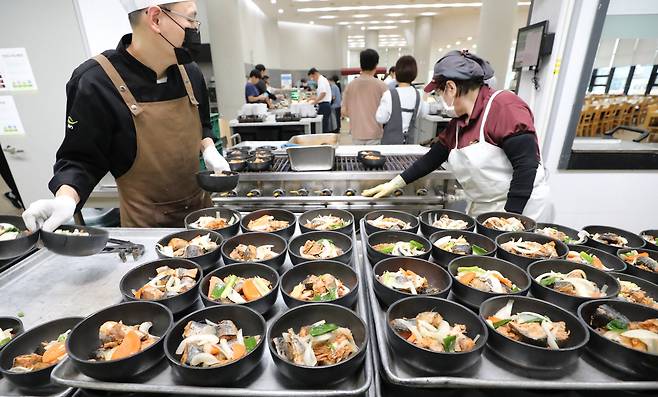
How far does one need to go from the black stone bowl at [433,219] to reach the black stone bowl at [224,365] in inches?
34.5

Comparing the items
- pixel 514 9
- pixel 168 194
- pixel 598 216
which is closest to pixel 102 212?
pixel 168 194

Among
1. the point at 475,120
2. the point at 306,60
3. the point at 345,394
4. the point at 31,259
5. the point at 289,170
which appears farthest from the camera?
the point at 306,60

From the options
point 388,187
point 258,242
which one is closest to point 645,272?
point 388,187

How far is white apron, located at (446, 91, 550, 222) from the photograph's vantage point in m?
1.94

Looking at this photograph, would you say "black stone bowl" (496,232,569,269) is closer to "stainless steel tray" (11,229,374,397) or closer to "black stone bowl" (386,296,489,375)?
"black stone bowl" (386,296,489,375)

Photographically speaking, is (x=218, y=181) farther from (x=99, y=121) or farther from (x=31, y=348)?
(x=31, y=348)

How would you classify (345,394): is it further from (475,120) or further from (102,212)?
(102,212)

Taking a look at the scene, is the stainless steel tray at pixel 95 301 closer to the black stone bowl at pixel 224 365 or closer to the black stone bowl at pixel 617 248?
the black stone bowl at pixel 224 365

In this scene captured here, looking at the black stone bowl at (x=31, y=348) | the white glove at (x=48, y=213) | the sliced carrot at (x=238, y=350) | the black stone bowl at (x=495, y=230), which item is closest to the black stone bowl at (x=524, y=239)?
A: the black stone bowl at (x=495, y=230)

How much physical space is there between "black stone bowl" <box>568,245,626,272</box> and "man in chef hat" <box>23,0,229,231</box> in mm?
1917

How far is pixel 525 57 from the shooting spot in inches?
123

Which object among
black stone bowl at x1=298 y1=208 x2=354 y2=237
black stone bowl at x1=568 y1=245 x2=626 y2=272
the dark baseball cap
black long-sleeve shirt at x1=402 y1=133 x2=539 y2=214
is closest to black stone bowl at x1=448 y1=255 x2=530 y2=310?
black stone bowl at x1=568 y1=245 x2=626 y2=272

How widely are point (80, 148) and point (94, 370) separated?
4.21 ft

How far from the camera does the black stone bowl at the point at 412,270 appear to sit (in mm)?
1027
